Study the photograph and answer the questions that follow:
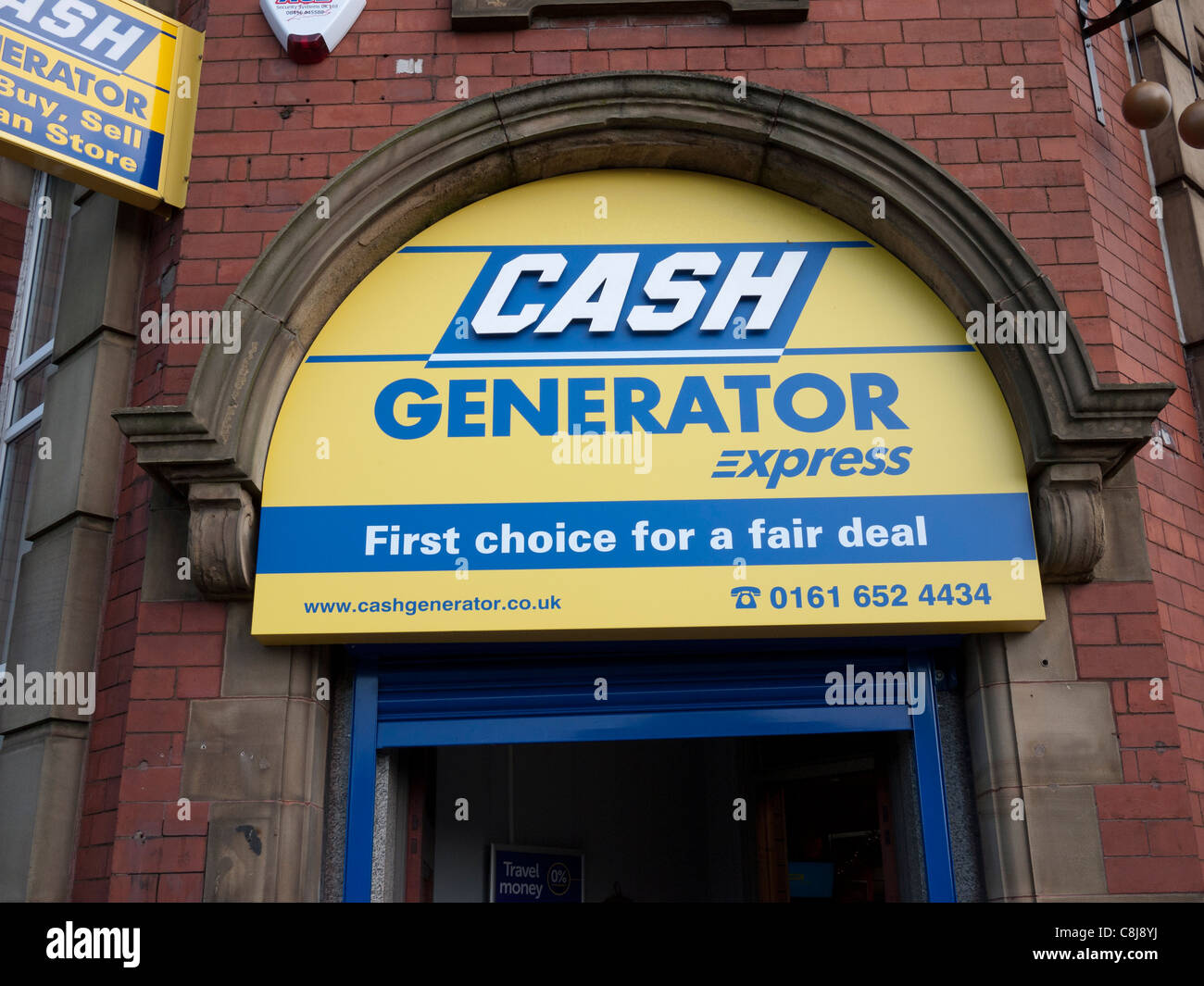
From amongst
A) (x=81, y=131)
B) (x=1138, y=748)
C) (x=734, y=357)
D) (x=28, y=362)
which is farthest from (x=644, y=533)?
(x=28, y=362)

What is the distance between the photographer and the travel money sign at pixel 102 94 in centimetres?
499

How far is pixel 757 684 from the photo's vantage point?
4922mm

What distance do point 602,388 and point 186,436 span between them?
5.83ft

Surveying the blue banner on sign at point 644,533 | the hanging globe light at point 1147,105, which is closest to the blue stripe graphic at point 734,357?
the blue banner on sign at point 644,533

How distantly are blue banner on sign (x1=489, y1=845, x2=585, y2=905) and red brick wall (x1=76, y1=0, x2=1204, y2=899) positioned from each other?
3088mm

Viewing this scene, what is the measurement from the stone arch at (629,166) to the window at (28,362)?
1.91 metres

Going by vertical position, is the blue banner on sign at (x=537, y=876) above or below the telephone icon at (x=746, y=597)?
below

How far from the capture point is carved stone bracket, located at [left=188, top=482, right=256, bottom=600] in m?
4.57

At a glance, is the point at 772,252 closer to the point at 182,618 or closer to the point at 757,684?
the point at 757,684

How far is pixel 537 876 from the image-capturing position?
24.9ft
